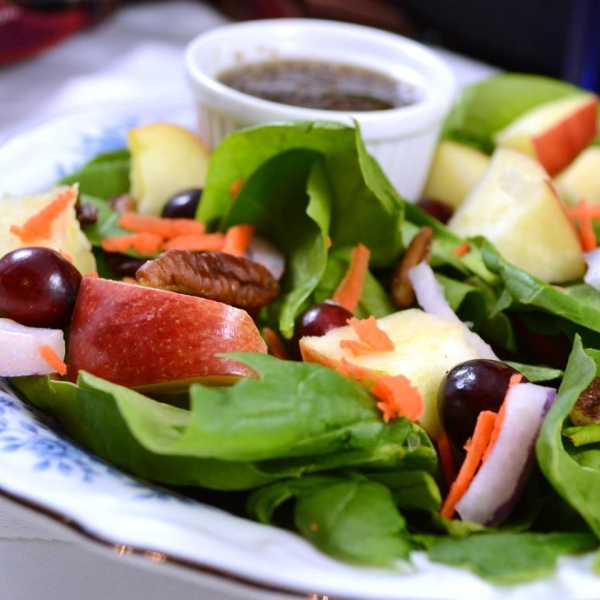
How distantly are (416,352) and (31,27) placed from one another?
2554mm

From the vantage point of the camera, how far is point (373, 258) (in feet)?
5.05

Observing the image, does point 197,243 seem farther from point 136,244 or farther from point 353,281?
point 353,281

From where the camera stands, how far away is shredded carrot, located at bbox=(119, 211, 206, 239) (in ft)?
4.93

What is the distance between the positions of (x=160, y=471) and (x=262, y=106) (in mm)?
964

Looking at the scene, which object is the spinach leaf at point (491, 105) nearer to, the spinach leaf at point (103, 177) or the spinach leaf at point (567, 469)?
the spinach leaf at point (103, 177)

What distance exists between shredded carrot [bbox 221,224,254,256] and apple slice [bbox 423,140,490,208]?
2.24ft

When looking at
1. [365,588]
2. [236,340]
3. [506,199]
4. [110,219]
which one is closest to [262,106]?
[110,219]

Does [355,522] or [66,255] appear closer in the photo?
[355,522]

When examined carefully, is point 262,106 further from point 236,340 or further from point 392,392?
point 392,392

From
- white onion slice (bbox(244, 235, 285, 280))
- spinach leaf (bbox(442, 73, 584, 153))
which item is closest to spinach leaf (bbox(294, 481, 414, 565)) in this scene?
white onion slice (bbox(244, 235, 285, 280))

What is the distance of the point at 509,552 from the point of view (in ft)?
Answer: 3.01

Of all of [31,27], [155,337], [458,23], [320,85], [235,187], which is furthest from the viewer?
[458,23]

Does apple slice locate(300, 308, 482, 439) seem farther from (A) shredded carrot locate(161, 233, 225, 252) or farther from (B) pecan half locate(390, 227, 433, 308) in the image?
(A) shredded carrot locate(161, 233, 225, 252)

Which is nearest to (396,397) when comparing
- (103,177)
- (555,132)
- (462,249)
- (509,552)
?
(509,552)
